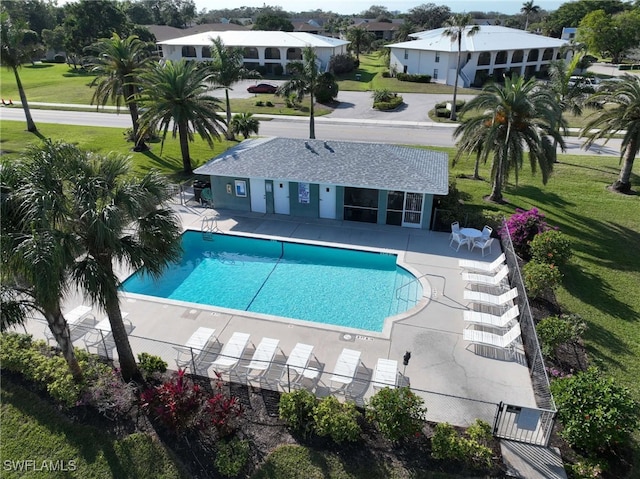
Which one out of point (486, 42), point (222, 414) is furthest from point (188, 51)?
point (222, 414)

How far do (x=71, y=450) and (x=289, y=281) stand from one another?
9219 millimetres

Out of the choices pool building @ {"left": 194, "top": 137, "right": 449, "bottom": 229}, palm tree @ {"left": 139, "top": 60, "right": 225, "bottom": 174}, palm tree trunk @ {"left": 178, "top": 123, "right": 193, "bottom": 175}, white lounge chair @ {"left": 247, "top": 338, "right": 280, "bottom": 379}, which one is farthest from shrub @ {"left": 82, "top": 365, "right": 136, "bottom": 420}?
palm tree trunk @ {"left": 178, "top": 123, "right": 193, "bottom": 175}

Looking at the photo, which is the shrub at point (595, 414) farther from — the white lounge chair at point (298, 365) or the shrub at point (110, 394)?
the shrub at point (110, 394)

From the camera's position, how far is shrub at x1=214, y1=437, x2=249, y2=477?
31.9 ft

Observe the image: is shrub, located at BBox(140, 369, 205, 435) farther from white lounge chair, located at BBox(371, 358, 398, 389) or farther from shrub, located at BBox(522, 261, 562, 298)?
shrub, located at BBox(522, 261, 562, 298)

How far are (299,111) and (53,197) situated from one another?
3988 centimetres

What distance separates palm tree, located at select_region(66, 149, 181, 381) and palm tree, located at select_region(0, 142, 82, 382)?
322mm

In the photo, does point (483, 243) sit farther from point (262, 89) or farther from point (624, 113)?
point (262, 89)

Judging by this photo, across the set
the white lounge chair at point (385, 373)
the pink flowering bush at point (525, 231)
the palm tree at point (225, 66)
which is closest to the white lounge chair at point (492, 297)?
the pink flowering bush at point (525, 231)

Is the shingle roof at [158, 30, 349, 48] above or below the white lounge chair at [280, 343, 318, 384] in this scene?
above

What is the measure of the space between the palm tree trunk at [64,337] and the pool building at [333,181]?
1226cm

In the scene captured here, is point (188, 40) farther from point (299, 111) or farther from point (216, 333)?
point (216, 333)

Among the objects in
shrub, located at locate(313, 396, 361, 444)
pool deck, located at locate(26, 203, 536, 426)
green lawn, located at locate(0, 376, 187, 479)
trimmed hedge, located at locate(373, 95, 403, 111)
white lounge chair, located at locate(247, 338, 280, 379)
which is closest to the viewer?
green lawn, located at locate(0, 376, 187, 479)

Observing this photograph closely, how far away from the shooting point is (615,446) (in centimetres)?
1020
